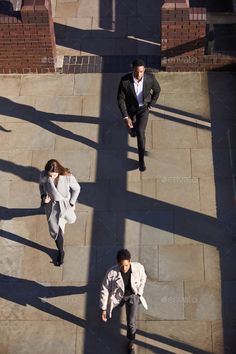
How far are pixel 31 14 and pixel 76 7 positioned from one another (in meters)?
2.01

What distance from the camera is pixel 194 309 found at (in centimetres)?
814

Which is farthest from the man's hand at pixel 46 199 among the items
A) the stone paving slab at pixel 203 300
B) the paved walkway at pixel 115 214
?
the stone paving slab at pixel 203 300

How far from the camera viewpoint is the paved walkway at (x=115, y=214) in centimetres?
807

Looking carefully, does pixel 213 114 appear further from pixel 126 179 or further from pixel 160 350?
pixel 160 350

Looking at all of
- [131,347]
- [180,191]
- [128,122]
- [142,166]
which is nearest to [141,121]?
[128,122]

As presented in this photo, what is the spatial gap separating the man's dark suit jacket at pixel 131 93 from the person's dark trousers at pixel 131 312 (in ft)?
8.63

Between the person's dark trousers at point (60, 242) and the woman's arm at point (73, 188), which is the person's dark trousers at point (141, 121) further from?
the person's dark trousers at point (60, 242)

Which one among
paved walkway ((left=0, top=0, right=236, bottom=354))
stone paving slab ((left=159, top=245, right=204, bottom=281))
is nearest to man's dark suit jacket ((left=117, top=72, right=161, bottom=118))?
paved walkway ((left=0, top=0, right=236, bottom=354))

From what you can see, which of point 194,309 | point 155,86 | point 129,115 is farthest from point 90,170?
point 194,309

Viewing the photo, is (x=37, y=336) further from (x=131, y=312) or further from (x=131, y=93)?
(x=131, y=93)

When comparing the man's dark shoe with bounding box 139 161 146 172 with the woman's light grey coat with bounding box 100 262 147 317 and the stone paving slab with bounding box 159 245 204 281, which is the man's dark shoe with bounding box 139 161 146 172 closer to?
the stone paving slab with bounding box 159 245 204 281

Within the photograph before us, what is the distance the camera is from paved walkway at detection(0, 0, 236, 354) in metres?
8.07

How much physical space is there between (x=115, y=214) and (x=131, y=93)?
182cm

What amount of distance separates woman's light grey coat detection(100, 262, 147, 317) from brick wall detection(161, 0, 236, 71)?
4671 mm
